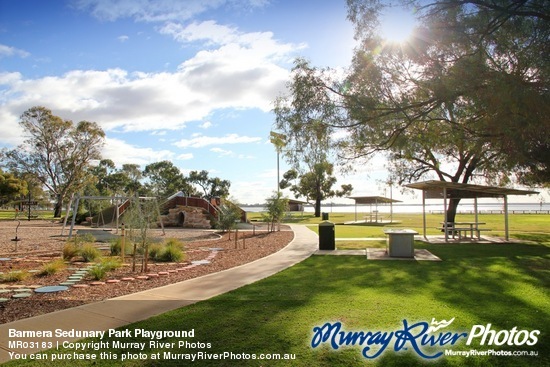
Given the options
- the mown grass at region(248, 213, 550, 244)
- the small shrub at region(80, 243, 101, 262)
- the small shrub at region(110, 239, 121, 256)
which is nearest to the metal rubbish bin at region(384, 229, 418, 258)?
the mown grass at region(248, 213, 550, 244)

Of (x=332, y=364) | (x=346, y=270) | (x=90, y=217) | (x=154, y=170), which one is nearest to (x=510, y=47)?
(x=346, y=270)

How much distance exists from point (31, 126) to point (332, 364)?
5252cm

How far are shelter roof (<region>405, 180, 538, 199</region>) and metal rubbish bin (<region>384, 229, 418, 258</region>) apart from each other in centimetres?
468

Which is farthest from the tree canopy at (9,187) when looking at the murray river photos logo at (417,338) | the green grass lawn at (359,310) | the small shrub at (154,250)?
the murray river photos logo at (417,338)

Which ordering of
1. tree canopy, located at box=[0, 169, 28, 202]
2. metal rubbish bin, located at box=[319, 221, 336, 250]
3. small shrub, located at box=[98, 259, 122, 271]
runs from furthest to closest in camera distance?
tree canopy, located at box=[0, 169, 28, 202], metal rubbish bin, located at box=[319, 221, 336, 250], small shrub, located at box=[98, 259, 122, 271]

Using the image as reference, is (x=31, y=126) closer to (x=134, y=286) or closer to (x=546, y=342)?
(x=134, y=286)

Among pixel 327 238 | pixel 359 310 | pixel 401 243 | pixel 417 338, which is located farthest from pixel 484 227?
pixel 417 338

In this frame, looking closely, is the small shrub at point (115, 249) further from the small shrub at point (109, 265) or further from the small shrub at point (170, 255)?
the small shrub at point (109, 265)

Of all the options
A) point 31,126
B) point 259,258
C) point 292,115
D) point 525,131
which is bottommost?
point 259,258

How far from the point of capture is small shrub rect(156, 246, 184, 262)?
37.0 feet

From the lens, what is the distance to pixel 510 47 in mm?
7879

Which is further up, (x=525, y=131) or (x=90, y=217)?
(x=525, y=131)

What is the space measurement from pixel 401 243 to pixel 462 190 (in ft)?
28.0

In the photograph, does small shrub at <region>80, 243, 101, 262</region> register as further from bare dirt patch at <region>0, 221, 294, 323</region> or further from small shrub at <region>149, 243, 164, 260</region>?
small shrub at <region>149, 243, 164, 260</region>
